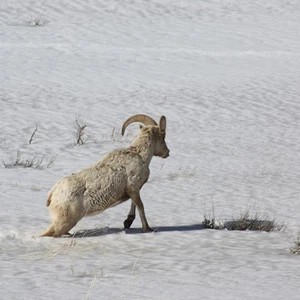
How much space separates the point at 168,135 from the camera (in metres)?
15.7

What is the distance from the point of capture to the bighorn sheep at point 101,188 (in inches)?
341

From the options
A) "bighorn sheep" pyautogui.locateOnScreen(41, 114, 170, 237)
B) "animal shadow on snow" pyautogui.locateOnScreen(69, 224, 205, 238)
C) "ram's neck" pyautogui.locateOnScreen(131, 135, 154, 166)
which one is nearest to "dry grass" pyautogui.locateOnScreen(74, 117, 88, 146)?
"ram's neck" pyautogui.locateOnScreen(131, 135, 154, 166)

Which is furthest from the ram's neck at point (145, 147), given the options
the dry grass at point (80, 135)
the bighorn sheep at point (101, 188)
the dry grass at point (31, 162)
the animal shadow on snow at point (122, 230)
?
the dry grass at point (80, 135)

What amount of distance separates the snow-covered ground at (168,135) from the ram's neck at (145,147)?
0.78 metres

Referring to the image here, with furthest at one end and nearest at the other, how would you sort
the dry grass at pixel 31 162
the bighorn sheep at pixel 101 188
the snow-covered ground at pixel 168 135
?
the dry grass at pixel 31 162, the bighorn sheep at pixel 101 188, the snow-covered ground at pixel 168 135

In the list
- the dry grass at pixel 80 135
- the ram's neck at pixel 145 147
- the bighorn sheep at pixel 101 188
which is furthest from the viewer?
the dry grass at pixel 80 135

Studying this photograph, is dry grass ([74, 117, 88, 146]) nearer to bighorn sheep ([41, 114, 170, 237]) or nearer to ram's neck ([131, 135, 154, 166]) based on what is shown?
ram's neck ([131, 135, 154, 166])

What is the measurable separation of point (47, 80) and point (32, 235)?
10.5 metres

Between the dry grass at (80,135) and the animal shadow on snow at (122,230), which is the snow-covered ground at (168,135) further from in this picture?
the dry grass at (80,135)

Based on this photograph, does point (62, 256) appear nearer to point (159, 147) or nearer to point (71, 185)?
point (71, 185)

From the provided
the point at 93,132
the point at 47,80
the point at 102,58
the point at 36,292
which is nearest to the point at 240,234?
the point at 36,292

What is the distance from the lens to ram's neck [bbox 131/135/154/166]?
949 cm

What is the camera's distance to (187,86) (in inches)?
747

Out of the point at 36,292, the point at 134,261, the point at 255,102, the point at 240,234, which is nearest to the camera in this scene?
the point at 36,292
